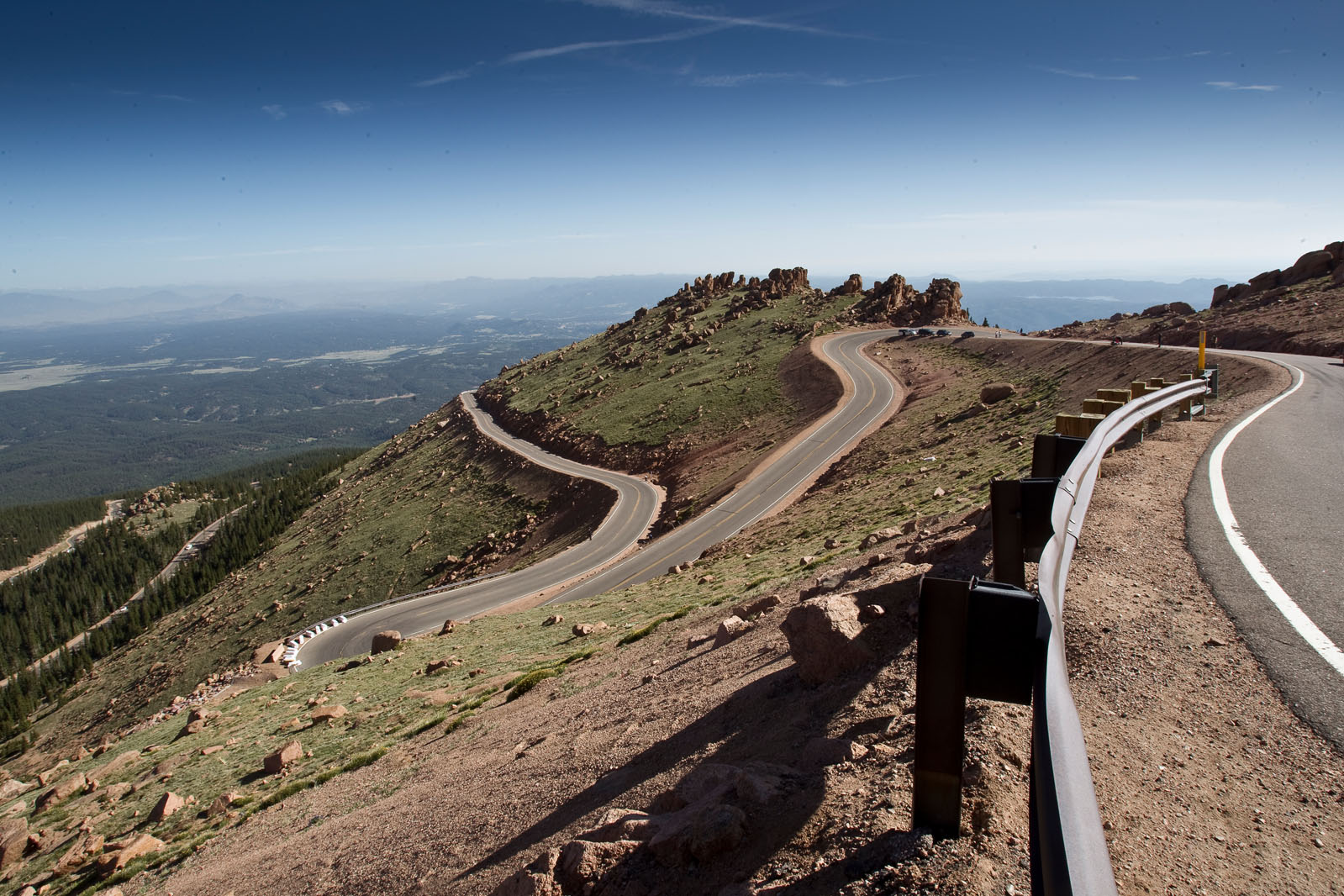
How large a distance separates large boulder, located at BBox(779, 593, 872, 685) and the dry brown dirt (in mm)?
204

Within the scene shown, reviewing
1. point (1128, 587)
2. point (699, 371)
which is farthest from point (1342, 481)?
point (699, 371)

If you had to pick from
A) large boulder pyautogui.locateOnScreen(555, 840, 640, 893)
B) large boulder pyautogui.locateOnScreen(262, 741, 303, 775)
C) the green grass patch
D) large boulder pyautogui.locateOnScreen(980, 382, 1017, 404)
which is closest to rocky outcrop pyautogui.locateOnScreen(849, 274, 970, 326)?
large boulder pyautogui.locateOnScreen(980, 382, 1017, 404)

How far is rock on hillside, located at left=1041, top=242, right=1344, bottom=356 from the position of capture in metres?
36.9

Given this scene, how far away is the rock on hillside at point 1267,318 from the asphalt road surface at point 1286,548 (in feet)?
79.0

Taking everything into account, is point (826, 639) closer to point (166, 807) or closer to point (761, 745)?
point (761, 745)

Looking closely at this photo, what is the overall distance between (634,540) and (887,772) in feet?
144

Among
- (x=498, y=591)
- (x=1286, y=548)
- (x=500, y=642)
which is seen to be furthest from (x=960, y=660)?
(x=498, y=591)

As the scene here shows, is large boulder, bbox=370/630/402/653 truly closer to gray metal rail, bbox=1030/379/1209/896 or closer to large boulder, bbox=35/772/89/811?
large boulder, bbox=35/772/89/811

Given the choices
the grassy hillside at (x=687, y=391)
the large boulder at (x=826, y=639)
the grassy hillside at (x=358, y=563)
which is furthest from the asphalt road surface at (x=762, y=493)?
the large boulder at (x=826, y=639)

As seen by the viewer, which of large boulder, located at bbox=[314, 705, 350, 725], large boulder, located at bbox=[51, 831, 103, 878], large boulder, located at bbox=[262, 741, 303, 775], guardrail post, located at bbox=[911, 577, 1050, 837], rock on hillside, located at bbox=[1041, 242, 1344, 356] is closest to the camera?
guardrail post, located at bbox=[911, 577, 1050, 837]

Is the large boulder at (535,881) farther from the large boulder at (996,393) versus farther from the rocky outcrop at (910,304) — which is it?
the rocky outcrop at (910,304)

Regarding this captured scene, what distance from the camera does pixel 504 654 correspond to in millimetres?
23688

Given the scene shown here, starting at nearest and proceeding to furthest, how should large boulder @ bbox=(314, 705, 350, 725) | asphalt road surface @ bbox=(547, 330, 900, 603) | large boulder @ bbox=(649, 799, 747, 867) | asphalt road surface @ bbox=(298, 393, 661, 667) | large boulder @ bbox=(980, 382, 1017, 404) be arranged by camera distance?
large boulder @ bbox=(649, 799, 747, 867)
large boulder @ bbox=(314, 705, 350, 725)
asphalt road surface @ bbox=(298, 393, 661, 667)
asphalt road surface @ bbox=(547, 330, 900, 603)
large boulder @ bbox=(980, 382, 1017, 404)

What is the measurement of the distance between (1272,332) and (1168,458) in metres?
35.8
